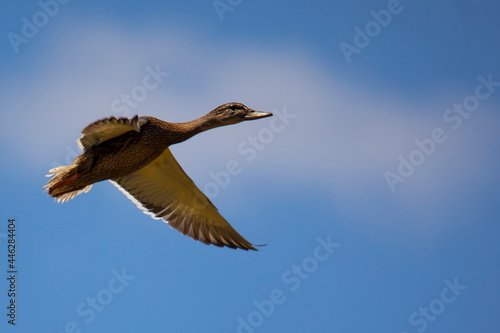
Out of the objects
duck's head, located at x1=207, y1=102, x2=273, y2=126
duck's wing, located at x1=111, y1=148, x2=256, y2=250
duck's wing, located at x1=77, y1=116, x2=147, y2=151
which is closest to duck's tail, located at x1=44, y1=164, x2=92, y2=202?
duck's wing, located at x1=77, y1=116, x2=147, y2=151

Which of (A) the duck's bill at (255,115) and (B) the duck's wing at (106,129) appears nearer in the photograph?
(B) the duck's wing at (106,129)

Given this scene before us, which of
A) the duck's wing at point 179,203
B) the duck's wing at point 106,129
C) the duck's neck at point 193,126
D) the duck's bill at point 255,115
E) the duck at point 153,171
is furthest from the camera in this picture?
the duck's wing at point 179,203

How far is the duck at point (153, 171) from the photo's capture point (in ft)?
36.8

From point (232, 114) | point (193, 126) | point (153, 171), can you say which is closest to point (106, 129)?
point (193, 126)

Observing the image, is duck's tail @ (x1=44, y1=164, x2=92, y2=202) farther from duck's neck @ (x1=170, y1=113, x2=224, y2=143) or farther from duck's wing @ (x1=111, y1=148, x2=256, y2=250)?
duck's neck @ (x1=170, y1=113, x2=224, y2=143)

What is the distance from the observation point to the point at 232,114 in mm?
12109

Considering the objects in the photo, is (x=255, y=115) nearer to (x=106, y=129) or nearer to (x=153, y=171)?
(x=153, y=171)

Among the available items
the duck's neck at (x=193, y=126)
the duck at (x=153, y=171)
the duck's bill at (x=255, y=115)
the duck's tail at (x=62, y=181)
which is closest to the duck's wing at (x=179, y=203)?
the duck at (x=153, y=171)

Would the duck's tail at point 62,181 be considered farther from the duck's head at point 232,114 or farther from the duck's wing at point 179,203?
the duck's head at point 232,114

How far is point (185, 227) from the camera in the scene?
13.1m

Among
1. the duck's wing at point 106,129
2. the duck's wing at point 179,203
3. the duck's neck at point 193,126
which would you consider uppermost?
the duck's wing at point 106,129

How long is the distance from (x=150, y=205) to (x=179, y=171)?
3.07ft

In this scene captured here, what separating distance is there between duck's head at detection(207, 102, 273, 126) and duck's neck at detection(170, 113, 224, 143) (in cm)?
6

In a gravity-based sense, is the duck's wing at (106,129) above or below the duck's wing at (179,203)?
above
